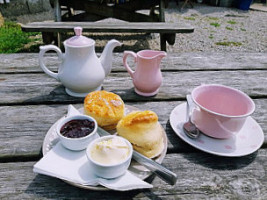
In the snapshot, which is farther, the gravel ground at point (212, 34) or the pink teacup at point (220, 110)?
the gravel ground at point (212, 34)

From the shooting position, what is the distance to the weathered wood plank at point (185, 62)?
1.51 metres

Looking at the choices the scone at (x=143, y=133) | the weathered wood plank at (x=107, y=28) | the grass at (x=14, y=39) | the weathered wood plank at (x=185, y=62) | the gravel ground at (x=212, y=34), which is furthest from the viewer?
the gravel ground at (x=212, y=34)

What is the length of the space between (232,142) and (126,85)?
677mm

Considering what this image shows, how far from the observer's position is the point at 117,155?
68 centimetres

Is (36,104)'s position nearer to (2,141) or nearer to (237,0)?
(2,141)

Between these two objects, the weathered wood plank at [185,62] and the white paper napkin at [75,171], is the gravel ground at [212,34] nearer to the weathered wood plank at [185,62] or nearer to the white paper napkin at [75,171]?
the weathered wood plank at [185,62]

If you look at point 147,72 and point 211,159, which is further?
point 147,72

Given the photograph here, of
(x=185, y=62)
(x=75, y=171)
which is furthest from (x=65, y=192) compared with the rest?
(x=185, y=62)

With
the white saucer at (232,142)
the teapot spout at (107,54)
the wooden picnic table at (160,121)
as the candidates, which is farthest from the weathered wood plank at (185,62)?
the white saucer at (232,142)

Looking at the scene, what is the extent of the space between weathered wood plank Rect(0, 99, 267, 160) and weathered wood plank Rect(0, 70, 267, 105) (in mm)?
72

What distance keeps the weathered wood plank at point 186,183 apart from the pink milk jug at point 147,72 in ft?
1.56

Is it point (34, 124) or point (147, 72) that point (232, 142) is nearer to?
point (147, 72)

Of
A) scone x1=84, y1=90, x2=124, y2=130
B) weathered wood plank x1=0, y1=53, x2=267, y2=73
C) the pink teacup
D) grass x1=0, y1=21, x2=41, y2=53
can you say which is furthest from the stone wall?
the pink teacup

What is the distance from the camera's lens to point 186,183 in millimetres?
707
